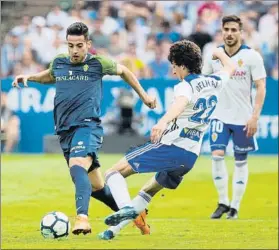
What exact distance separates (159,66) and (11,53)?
12.6 ft

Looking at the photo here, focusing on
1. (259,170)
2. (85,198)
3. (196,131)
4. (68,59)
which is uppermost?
(68,59)

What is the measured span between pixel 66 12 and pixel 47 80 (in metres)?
15.1

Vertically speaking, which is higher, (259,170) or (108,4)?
(108,4)

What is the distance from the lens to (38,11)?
2681 cm

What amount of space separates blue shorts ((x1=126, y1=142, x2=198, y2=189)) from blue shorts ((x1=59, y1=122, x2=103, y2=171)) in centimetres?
41

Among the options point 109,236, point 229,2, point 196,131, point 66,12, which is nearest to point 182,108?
point 196,131

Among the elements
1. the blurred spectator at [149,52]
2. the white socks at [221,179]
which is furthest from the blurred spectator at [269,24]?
the white socks at [221,179]

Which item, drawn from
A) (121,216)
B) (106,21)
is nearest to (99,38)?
(106,21)

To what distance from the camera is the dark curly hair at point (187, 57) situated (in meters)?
10.2

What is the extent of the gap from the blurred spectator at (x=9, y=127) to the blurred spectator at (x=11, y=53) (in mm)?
1581

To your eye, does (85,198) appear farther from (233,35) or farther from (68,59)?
(233,35)

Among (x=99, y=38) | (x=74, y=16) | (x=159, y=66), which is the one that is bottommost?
(x=159, y=66)

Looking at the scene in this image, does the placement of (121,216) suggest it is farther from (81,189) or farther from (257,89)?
(257,89)

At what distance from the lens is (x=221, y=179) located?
13.4 m
